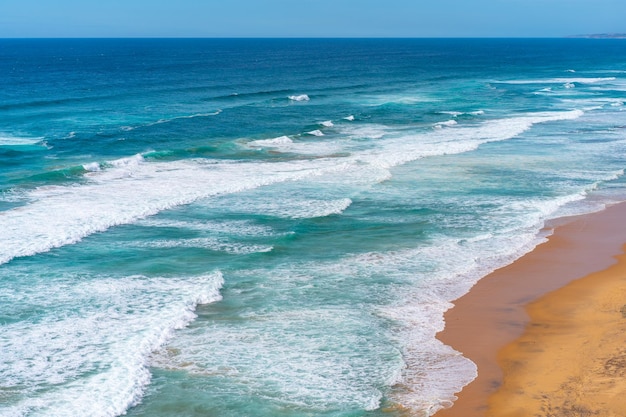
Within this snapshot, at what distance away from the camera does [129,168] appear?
34.7 meters

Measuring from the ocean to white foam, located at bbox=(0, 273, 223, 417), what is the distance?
0.05m

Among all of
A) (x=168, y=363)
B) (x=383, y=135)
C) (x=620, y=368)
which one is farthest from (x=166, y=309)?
(x=383, y=135)

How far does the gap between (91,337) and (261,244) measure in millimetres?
7716

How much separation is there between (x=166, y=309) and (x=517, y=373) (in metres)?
8.02

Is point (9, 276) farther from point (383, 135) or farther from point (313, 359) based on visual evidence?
point (383, 135)

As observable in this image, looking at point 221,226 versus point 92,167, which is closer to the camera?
point 221,226

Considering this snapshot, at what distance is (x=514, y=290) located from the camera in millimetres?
19219

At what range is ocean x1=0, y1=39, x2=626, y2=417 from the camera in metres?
14.1

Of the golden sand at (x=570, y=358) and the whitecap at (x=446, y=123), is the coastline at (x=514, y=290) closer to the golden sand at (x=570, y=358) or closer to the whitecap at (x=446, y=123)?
the golden sand at (x=570, y=358)

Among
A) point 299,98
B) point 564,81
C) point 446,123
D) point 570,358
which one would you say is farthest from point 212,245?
point 564,81

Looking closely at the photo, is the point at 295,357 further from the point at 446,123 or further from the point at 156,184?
the point at 446,123

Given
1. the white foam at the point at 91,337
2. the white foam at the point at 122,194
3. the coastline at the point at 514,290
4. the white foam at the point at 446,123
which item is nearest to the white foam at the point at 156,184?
the white foam at the point at 122,194

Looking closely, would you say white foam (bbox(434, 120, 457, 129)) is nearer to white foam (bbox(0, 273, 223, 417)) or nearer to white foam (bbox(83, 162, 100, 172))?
white foam (bbox(83, 162, 100, 172))

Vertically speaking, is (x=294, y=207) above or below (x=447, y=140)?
below
